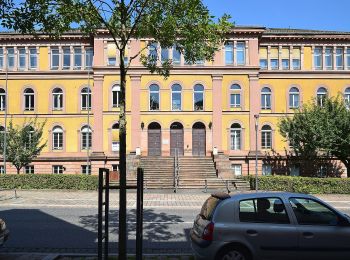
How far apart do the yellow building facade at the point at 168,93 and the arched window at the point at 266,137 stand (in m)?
0.09

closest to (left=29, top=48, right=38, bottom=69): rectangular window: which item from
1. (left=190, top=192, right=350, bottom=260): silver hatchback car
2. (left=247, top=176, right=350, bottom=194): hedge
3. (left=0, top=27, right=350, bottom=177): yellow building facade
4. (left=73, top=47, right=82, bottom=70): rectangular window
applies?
(left=0, top=27, right=350, bottom=177): yellow building facade

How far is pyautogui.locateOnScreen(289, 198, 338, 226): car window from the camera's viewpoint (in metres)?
8.16

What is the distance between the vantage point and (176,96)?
130 feet

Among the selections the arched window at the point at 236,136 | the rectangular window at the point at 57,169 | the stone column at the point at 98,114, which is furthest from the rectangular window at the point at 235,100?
the rectangular window at the point at 57,169

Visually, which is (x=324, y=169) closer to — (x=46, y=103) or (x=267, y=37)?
(x=267, y=37)

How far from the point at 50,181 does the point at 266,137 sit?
794 inches

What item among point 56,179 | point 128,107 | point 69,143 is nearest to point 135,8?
point 56,179

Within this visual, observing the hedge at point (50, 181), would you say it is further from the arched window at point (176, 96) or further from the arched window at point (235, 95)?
the arched window at point (235, 95)

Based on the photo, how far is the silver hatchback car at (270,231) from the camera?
26.0 ft

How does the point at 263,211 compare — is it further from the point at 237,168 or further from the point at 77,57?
the point at 77,57

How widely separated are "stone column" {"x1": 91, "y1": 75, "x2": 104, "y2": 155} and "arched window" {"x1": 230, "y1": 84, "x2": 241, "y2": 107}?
11962 millimetres

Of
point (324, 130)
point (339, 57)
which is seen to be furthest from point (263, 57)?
point (324, 130)

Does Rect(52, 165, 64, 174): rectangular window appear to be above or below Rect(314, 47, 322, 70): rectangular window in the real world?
below

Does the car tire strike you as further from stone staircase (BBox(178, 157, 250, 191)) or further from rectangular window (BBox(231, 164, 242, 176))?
rectangular window (BBox(231, 164, 242, 176))
